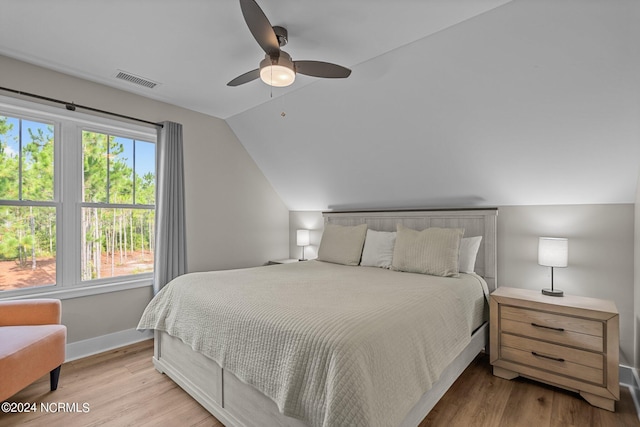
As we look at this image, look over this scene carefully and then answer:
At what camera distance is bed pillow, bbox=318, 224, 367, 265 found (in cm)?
344

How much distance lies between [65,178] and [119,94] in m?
0.94

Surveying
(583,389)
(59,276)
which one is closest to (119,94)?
(59,276)

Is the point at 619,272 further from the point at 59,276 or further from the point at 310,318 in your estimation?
the point at 59,276

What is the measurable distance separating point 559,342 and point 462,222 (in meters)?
1.29

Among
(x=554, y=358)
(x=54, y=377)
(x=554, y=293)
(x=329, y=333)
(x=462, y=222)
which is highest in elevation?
(x=462, y=222)

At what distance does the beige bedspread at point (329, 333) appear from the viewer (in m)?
1.27

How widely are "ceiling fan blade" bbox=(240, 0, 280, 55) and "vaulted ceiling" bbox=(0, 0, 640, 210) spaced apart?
25 cm

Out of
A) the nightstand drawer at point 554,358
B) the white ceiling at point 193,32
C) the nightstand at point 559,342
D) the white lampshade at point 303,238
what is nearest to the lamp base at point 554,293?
the nightstand at point 559,342

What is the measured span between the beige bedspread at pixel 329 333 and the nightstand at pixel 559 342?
0.25 meters

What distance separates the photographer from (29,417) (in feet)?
6.31

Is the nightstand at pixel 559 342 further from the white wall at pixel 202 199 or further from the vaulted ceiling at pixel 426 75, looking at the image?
the white wall at pixel 202 199

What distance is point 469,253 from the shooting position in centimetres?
289

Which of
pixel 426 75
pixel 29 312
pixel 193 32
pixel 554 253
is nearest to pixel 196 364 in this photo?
pixel 29 312

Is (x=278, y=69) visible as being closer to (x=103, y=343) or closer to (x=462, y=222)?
(x=462, y=222)
